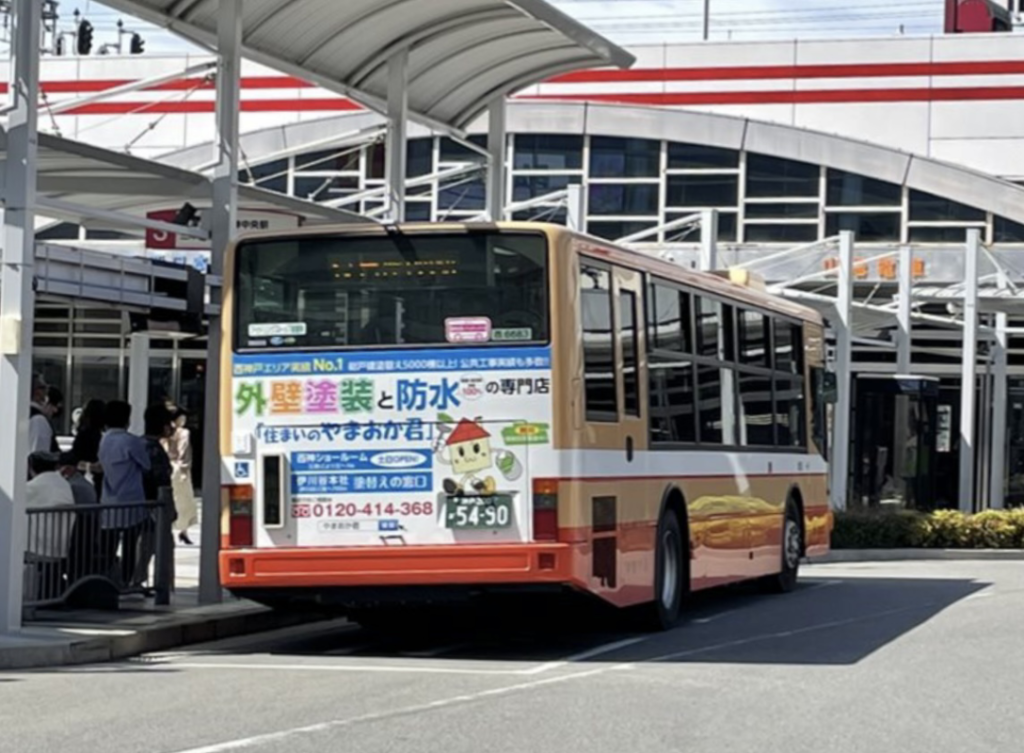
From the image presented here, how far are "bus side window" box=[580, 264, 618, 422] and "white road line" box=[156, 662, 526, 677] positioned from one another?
2.20m

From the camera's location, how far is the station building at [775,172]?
1516 inches

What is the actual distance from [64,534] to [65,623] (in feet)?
2.97

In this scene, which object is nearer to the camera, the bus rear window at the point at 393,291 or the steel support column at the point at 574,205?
the bus rear window at the point at 393,291

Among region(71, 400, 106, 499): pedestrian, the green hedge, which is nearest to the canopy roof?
region(71, 400, 106, 499): pedestrian

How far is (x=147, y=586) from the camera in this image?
17766mm

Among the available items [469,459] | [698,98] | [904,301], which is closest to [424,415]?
[469,459]

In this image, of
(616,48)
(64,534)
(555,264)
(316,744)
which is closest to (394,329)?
(555,264)

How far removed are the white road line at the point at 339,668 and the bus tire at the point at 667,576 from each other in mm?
2971

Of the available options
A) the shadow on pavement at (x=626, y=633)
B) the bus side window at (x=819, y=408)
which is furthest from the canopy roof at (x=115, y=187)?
the bus side window at (x=819, y=408)

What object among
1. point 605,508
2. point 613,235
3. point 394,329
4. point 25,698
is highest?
point 613,235

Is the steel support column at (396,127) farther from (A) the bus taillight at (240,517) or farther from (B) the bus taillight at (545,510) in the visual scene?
(B) the bus taillight at (545,510)

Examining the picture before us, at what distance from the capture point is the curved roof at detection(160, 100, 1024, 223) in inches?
1539

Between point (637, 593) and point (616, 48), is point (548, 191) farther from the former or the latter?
point (637, 593)

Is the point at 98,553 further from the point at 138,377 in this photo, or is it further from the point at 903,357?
the point at 903,357
